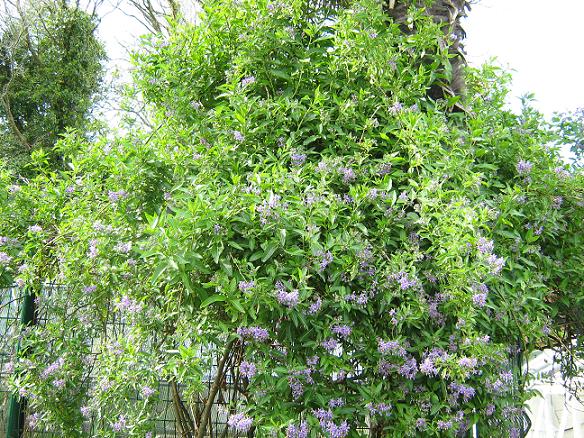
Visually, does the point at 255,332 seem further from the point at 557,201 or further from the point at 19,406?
the point at 19,406

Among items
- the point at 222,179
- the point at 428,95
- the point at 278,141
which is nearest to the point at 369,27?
the point at 428,95

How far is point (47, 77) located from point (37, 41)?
39.1 inches

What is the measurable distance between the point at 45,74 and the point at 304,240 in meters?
12.8

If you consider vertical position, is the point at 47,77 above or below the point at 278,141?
above

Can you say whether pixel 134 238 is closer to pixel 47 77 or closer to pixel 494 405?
pixel 494 405

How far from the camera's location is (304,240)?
2426mm

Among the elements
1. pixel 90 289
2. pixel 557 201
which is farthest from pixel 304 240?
pixel 557 201

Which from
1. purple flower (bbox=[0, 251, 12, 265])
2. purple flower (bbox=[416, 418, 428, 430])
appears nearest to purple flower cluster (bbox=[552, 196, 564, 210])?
purple flower (bbox=[416, 418, 428, 430])

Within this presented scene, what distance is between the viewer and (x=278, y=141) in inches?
114

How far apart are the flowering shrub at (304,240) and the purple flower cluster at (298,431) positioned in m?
0.07

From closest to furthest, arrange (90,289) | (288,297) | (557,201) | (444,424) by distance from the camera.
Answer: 1. (288,297)
2. (444,424)
3. (90,289)
4. (557,201)

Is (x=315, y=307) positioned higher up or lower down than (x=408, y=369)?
higher up

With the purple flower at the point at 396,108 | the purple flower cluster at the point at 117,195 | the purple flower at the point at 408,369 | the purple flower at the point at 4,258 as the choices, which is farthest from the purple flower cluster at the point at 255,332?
the purple flower at the point at 4,258

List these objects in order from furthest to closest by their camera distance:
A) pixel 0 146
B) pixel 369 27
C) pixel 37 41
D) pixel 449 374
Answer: pixel 37 41, pixel 0 146, pixel 369 27, pixel 449 374
